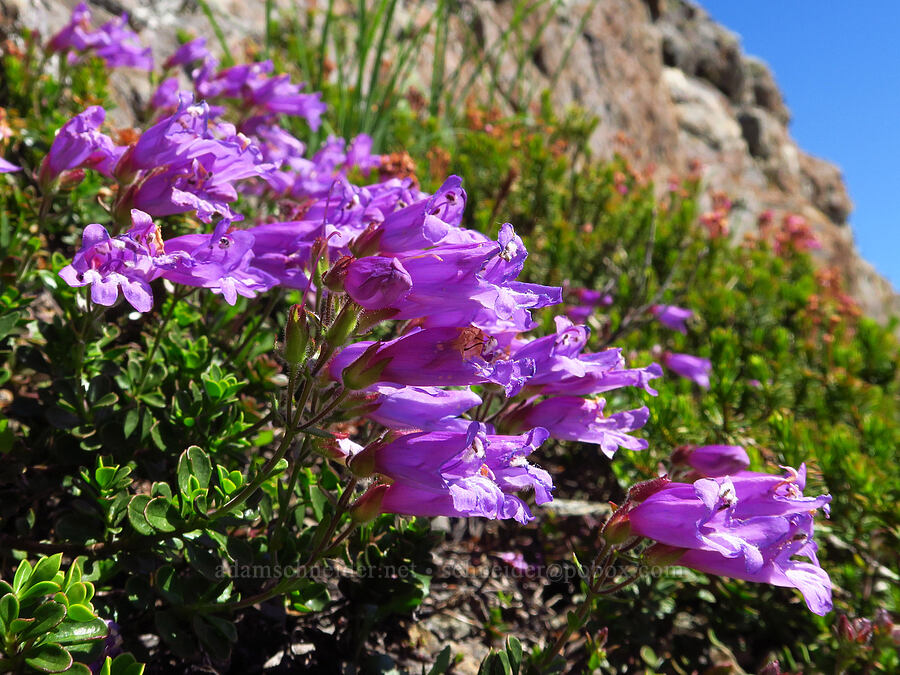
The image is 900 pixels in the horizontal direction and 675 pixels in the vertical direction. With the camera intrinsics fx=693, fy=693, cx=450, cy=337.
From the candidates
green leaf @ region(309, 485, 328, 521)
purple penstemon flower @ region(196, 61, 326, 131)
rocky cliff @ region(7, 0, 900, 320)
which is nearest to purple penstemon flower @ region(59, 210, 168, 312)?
green leaf @ region(309, 485, 328, 521)

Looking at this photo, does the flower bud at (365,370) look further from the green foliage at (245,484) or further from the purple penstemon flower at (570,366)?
the purple penstemon flower at (570,366)

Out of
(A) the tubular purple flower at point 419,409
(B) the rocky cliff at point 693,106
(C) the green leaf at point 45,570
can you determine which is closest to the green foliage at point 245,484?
(C) the green leaf at point 45,570

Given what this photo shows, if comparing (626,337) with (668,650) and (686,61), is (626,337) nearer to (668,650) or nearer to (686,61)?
(668,650)

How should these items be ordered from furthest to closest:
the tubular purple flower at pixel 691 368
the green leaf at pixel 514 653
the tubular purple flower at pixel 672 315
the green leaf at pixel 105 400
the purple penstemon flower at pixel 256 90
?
the tubular purple flower at pixel 672 315, the tubular purple flower at pixel 691 368, the purple penstemon flower at pixel 256 90, the green leaf at pixel 105 400, the green leaf at pixel 514 653

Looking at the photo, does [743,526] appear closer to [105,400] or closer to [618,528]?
[618,528]

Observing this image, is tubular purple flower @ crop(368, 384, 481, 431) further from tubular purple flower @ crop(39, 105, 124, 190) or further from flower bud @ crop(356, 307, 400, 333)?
tubular purple flower @ crop(39, 105, 124, 190)

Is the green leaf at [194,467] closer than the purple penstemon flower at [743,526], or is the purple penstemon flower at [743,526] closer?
the purple penstemon flower at [743,526]
